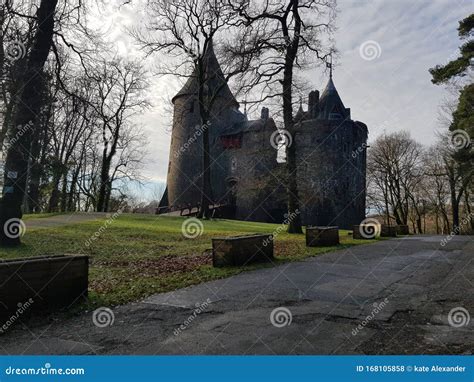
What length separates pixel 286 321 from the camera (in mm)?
5031

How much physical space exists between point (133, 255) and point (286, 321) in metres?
7.92

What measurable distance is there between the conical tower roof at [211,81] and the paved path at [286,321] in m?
20.4

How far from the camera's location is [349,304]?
19.2 ft

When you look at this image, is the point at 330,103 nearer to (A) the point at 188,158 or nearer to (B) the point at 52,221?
(A) the point at 188,158

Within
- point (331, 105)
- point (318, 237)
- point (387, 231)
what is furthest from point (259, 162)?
point (318, 237)

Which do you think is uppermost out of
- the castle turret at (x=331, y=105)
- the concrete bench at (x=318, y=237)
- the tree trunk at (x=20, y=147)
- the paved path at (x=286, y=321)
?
the castle turret at (x=331, y=105)

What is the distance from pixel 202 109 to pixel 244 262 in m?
21.5

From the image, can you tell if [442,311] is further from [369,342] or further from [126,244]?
[126,244]

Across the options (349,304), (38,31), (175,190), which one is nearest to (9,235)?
(38,31)

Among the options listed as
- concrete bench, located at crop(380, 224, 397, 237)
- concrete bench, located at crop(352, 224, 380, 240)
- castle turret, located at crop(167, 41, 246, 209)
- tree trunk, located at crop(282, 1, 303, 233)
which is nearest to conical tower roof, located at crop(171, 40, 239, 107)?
castle turret, located at crop(167, 41, 246, 209)

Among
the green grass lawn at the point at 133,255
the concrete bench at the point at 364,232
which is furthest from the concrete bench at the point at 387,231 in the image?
the green grass lawn at the point at 133,255

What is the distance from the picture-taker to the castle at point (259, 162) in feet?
140

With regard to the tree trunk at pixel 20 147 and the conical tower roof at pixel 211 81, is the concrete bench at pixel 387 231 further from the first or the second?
the tree trunk at pixel 20 147

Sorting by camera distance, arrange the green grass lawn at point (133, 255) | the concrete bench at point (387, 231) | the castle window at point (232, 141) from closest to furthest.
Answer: the green grass lawn at point (133, 255)
the concrete bench at point (387, 231)
the castle window at point (232, 141)
